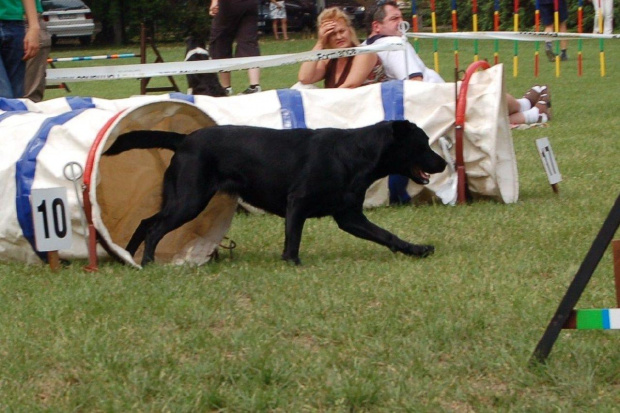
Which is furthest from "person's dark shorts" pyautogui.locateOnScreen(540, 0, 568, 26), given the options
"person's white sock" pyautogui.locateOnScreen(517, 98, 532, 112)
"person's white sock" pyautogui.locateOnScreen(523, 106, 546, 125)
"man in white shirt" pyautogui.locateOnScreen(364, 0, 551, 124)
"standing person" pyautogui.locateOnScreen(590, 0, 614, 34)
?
"man in white shirt" pyautogui.locateOnScreen(364, 0, 551, 124)

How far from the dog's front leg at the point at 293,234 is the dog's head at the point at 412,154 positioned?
0.59 metres

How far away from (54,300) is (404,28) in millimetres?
4920

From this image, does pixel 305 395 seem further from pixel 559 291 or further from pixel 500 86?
pixel 500 86

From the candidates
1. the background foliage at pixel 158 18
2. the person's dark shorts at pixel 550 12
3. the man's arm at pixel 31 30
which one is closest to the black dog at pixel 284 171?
the man's arm at pixel 31 30

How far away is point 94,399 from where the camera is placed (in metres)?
3.17

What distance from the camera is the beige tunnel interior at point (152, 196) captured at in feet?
18.0

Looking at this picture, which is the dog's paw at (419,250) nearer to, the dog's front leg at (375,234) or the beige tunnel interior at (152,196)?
the dog's front leg at (375,234)

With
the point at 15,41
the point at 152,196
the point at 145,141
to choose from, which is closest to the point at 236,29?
the point at 15,41

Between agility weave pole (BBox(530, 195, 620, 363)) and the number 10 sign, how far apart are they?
239cm

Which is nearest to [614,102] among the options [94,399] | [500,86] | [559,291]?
[500,86]

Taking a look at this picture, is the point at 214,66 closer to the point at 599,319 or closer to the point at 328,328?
the point at 328,328

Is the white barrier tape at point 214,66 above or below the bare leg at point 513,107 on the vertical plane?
above

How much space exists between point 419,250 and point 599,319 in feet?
6.68

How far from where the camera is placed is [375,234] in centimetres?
525
